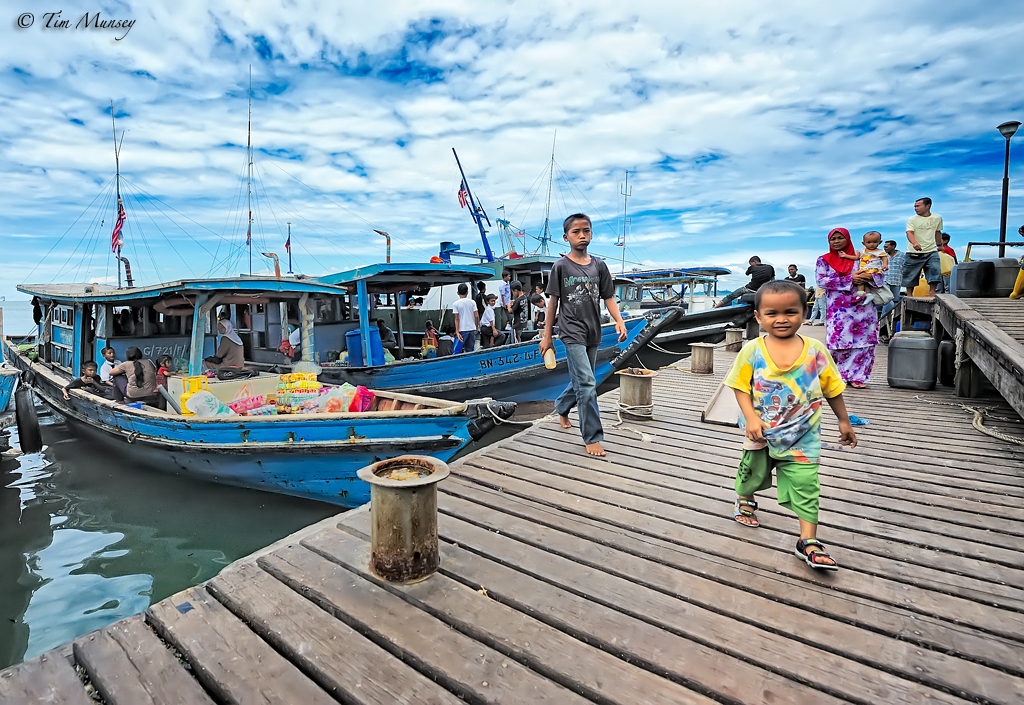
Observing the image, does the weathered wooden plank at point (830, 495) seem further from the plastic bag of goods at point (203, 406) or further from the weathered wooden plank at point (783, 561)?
the plastic bag of goods at point (203, 406)

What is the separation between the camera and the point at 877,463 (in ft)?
12.6

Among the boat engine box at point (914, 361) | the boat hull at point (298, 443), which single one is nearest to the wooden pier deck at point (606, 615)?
the boat hull at point (298, 443)

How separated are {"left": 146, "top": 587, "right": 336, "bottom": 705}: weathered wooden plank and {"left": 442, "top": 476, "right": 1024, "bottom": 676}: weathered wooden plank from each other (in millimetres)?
814

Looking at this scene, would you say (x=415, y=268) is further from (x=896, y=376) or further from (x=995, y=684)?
(x=995, y=684)

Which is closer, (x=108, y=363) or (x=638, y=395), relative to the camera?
(x=638, y=395)

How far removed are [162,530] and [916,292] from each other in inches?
464

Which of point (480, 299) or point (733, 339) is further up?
point (480, 299)

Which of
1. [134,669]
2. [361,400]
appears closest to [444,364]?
[361,400]

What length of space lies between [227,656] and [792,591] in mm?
2155

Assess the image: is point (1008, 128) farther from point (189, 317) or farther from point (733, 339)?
point (189, 317)

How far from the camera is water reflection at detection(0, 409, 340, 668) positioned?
14.9ft

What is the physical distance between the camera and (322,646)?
185 centimetres

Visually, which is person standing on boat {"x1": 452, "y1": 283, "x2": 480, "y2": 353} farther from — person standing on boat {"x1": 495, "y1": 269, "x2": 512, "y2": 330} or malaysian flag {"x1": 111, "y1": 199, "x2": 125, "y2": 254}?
malaysian flag {"x1": 111, "y1": 199, "x2": 125, "y2": 254}

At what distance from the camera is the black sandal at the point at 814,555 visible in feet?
7.52
